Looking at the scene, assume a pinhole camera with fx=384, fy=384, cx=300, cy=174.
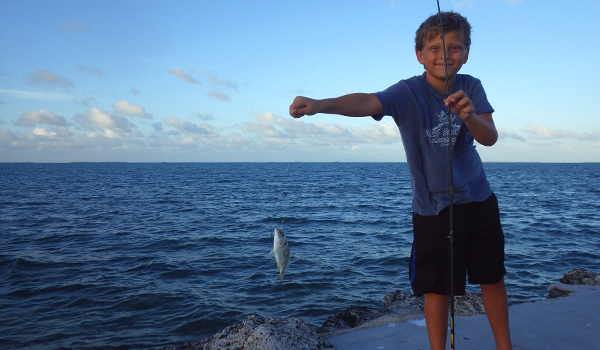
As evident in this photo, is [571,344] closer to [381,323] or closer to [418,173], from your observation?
[381,323]

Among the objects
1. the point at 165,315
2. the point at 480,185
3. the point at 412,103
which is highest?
the point at 412,103

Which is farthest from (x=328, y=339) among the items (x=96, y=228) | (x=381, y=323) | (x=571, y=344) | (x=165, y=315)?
(x=96, y=228)

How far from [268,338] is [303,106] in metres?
2.37

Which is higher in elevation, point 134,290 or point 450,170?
point 450,170

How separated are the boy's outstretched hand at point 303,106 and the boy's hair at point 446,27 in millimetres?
906

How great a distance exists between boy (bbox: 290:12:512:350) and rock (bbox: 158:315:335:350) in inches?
52.2

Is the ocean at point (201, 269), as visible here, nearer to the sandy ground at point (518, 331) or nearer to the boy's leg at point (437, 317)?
the sandy ground at point (518, 331)

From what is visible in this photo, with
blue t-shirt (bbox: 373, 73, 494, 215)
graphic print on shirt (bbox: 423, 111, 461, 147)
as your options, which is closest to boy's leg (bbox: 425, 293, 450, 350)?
blue t-shirt (bbox: 373, 73, 494, 215)

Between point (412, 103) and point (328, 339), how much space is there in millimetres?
2626

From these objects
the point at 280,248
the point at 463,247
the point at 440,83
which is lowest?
the point at 280,248

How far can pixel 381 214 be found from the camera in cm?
1755

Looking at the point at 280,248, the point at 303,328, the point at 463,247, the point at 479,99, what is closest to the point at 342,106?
the point at 479,99

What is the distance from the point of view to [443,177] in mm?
2424

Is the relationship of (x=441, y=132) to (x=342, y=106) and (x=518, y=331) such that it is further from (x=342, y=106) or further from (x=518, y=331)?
(x=518, y=331)
